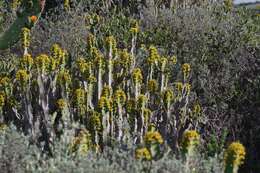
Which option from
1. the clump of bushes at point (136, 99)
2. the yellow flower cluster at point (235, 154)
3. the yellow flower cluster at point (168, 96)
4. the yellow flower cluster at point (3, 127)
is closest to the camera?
the yellow flower cluster at point (235, 154)


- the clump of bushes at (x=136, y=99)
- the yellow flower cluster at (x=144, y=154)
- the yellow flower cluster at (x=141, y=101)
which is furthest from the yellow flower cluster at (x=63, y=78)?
the yellow flower cluster at (x=144, y=154)

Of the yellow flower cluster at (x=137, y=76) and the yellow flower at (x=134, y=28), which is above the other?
the yellow flower at (x=134, y=28)

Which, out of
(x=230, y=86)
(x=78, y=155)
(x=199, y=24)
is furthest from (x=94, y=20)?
(x=78, y=155)

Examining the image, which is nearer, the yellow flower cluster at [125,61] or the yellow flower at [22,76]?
the yellow flower at [22,76]

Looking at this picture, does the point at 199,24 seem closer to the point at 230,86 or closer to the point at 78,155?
the point at 230,86

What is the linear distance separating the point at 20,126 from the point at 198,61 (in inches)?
88.6

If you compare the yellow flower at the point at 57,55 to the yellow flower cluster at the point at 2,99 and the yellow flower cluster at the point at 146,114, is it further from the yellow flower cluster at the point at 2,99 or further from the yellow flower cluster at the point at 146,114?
the yellow flower cluster at the point at 146,114

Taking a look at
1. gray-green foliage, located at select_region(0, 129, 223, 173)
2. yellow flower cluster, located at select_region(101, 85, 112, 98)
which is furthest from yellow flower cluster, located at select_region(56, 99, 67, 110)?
gray-green foliage, located at select_region(0, 129, 223, 173)

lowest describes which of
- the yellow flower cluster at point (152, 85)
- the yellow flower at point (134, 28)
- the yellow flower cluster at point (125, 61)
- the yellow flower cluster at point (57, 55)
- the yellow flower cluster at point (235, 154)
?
the yellow flower cluster at point (152, 85)

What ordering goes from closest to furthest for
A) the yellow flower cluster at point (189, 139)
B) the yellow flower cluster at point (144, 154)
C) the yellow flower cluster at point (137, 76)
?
the yellow flower cluster at point (189, 139) → the yellow flower cluster at point (144, 154) → the yellow flower cluster at point (137, 76)

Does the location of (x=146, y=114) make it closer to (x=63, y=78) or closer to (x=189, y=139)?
(x=63, y=78)

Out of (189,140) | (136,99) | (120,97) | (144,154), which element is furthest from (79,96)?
(189,140)

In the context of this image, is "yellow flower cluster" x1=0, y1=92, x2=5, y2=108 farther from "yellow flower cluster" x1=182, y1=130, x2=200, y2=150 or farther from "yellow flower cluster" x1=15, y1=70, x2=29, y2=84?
"yellow flower cluster" x1=182, y1=130, x2=200, y2=150

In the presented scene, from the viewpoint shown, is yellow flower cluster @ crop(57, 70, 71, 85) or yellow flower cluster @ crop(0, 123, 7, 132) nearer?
yellow flower cluster @ crop(0, 123, 7, 132)
